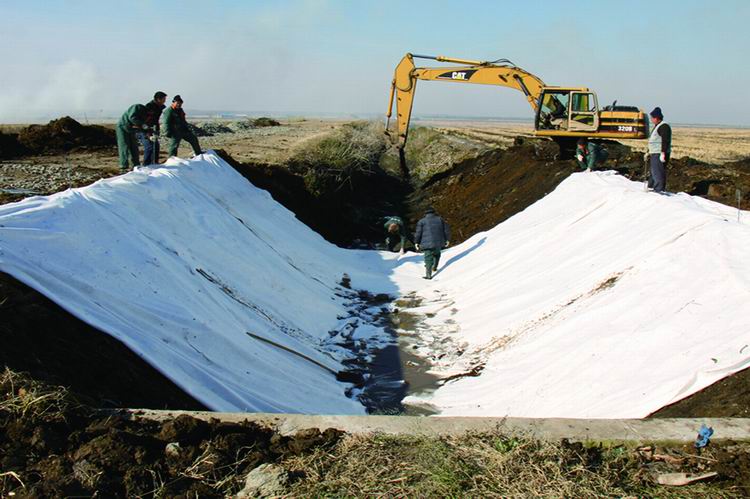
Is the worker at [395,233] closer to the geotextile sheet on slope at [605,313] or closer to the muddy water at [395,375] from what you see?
the geotextile sheet on slope at [605,313]

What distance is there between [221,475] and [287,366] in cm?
342

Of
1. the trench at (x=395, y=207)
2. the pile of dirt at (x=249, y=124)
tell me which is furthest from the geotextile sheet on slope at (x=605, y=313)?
the pile of dirt at (x=249, y=124)

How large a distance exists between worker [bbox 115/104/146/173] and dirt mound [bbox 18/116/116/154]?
8.79m

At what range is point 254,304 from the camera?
8.15 meters

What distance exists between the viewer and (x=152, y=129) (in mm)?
10609

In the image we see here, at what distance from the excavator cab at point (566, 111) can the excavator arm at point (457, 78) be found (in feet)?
0.87

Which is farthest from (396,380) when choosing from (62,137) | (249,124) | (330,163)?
A: (249,124)

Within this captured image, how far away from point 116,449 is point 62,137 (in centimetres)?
1819

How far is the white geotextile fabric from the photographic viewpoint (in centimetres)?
523

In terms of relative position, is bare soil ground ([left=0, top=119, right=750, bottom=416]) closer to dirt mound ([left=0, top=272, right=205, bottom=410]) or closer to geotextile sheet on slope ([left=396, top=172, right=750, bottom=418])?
dirt mound ([left=0, top=272, right=205, bottom=410])

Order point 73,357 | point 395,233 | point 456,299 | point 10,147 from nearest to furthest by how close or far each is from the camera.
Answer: point 73,357
point 456,299
point 395,233
point 10,147

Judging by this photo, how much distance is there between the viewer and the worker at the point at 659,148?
402 inches

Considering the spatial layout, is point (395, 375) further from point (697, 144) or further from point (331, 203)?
point (697, 144)

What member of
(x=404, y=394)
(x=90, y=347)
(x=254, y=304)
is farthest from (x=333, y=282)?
(x=90, y=347)
